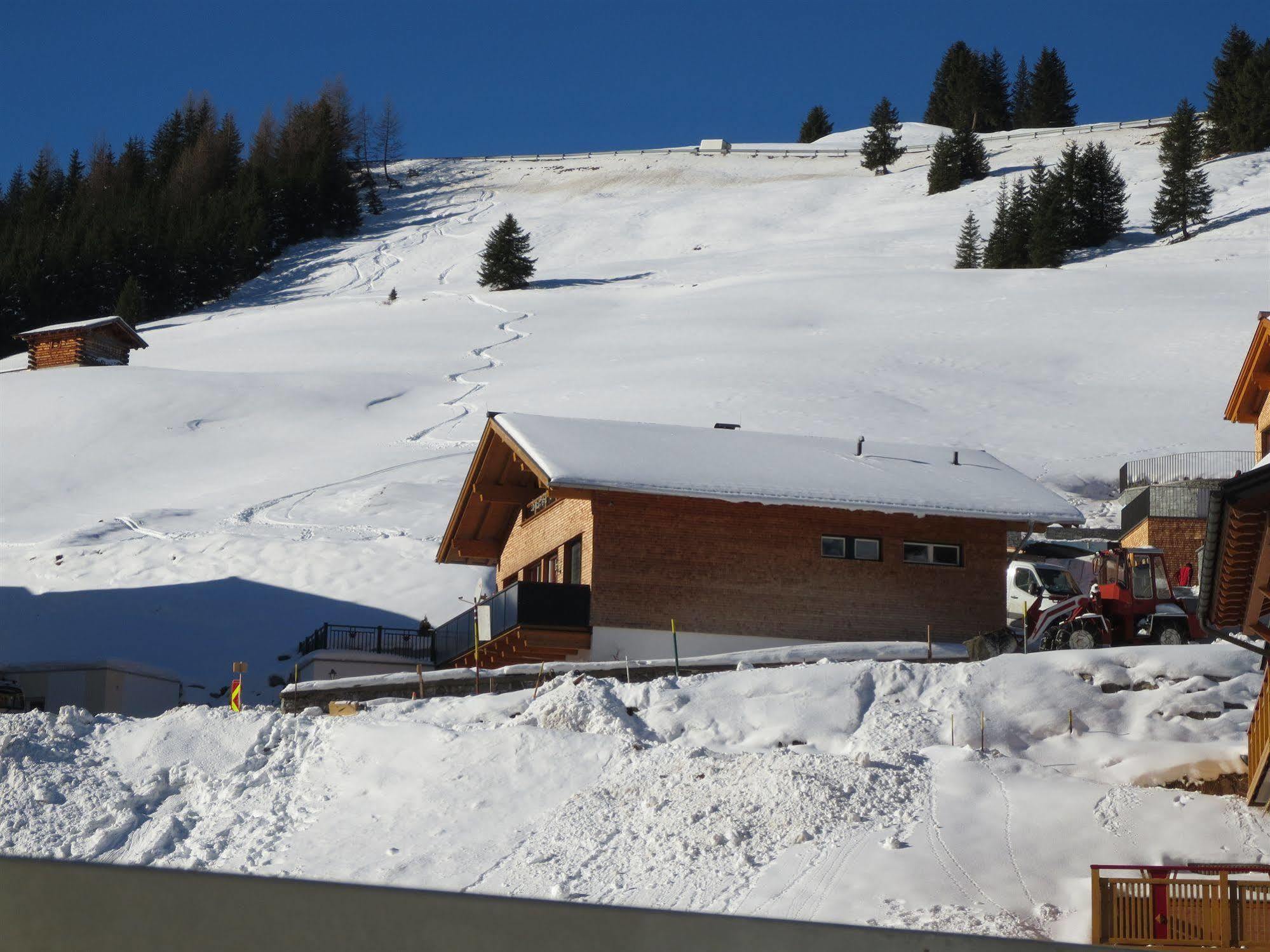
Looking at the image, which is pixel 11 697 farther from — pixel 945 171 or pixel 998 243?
pixel 945 171

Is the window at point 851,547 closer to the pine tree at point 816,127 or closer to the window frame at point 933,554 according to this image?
the window frame at point 933,554

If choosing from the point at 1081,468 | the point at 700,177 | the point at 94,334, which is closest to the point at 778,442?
the point at 1081,468

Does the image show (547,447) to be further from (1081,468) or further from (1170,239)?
(1170,239)

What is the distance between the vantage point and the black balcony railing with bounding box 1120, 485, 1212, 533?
116 ft

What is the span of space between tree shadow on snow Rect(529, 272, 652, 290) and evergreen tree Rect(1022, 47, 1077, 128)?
222ft

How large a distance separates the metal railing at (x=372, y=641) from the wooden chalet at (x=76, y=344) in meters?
37.9

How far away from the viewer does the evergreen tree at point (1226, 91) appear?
103m

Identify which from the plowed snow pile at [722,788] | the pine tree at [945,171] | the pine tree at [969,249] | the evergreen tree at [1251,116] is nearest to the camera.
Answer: the plowed snow pile at [722,788]

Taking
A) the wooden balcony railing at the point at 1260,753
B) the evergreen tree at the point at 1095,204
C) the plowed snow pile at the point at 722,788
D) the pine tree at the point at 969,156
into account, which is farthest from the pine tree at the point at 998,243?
the wooden balcony railing at the point at 1260,753

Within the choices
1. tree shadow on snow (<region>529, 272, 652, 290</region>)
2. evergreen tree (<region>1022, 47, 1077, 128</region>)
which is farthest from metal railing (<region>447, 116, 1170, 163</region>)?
tree shadow on snow (<region>529, 272, 652, 290</region>)

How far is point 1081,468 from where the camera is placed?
44219 millimetres

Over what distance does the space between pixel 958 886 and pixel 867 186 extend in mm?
104614

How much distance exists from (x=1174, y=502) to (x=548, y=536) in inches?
713

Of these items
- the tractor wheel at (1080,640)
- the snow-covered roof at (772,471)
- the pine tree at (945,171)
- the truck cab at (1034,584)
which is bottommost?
the truck cab at (1034,584)
